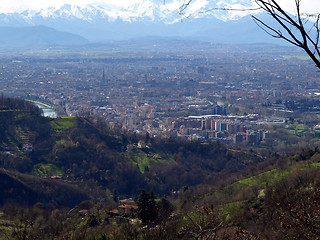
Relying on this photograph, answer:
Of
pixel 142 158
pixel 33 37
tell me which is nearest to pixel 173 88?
pixel 142 158

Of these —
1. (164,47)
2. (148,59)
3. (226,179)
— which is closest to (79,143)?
(226,179)

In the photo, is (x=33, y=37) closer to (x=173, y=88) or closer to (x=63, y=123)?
(x=173, y=88)

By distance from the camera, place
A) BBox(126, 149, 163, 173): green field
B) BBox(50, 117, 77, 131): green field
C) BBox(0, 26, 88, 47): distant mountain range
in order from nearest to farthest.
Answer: BBox(126, 149, 163, 173): green field, BBox(50, 117, 77, 131): green field, BBox(0, 26, 88, 47): distant mountain range

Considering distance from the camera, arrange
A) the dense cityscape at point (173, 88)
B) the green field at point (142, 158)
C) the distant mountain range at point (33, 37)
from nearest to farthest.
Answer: the green field at point (142, 158) → the dense cityscape at point (173, 88) → the distant mountain range at point (33, 37)

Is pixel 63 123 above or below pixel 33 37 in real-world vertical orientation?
below

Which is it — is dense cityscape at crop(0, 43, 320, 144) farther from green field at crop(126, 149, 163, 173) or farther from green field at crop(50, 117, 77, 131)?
green field at crop(126, 149, 163, 173)

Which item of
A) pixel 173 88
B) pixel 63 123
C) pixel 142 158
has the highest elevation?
pixel 63 123

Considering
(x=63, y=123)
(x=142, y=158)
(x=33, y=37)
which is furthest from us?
(x=33, y=37)

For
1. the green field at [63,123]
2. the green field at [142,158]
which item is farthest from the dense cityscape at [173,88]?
the green field at [142,158]

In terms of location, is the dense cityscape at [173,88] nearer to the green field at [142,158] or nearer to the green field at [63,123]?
the green field at [63,123]

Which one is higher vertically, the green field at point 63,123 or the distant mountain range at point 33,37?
the distant mountain range at point 33,37

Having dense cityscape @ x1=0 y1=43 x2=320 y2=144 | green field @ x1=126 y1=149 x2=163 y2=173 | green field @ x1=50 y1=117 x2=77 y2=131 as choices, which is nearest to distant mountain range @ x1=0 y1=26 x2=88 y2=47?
dense cityscape @ x1=0 y1=43 x2=320 y2=144
